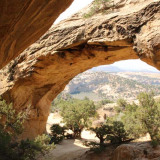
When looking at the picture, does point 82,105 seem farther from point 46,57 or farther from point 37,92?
point 46,57

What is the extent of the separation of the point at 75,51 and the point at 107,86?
4671 inches

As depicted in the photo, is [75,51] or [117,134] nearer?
[75,51]

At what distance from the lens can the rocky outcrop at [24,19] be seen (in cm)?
381

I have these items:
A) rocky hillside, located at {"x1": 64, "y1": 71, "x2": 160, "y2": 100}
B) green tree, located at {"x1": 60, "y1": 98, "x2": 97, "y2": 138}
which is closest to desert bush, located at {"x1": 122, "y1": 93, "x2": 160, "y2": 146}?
green tree, located at {"x1": 60, "y1": 98, "x2": 97, "y2": 138}

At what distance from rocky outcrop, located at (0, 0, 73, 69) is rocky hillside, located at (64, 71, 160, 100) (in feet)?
320

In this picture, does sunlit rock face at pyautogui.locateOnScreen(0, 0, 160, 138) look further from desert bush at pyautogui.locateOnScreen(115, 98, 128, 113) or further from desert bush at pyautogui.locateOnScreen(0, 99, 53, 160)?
desert bush at pyautogui.locateOnScreen(115, 98, 128, 113)

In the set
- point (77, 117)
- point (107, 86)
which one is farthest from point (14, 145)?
point (107, 86)

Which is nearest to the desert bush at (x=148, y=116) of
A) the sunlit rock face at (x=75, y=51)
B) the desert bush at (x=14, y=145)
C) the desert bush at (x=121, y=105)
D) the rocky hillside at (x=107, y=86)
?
the sunlit rock face at (x=75, y=51)

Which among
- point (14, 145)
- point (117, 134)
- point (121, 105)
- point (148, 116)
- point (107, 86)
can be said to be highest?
point (107, 86)

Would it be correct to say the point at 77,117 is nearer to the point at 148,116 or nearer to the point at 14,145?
the point at 148,116

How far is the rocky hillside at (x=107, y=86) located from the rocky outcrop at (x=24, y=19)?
97444 mm

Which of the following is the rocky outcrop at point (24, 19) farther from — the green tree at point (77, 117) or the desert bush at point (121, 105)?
the desert bush at point (121, 105)

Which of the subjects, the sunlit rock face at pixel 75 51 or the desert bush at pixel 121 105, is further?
the desert bush at pixel 121 105

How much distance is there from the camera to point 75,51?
11.6 m
